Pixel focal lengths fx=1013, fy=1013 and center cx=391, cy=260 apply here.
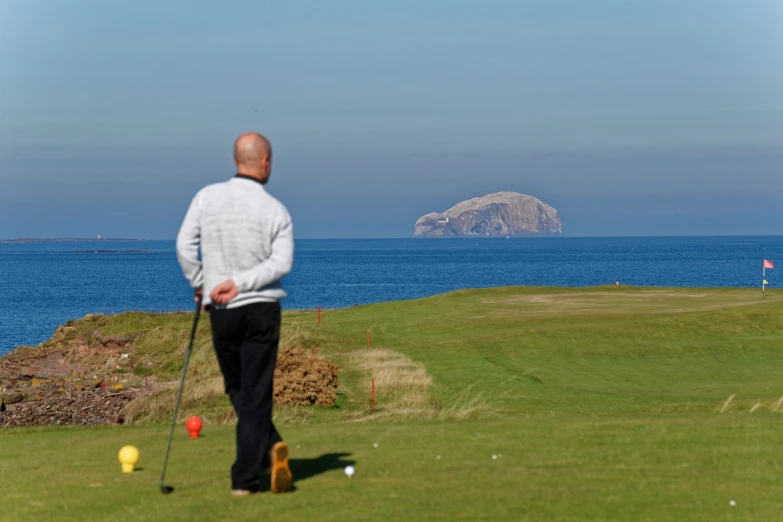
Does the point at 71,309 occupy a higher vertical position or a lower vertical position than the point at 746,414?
lower

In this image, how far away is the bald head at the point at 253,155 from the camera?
7406 mm

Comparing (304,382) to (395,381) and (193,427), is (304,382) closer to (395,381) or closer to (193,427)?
(395,381)

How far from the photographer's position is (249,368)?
7.34m

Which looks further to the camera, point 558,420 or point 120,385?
point 120,385

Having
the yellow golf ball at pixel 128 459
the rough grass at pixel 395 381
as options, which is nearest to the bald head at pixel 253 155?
the yellow golf ball at pixel 128 459

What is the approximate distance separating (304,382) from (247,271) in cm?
1409

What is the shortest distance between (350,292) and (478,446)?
101 meters

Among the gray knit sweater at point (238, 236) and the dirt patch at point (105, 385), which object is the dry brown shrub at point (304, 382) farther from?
the gray knit sweater at point (238, 236)

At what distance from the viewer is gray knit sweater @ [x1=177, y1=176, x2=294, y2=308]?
7281 millimetres

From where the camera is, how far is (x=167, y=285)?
13212 centimetres

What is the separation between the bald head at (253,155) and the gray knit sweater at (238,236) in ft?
0.41

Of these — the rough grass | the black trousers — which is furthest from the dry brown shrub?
the black trousers

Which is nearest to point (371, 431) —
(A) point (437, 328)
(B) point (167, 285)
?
(A) point (437, 328)

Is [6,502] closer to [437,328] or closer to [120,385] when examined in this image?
[120,385]
